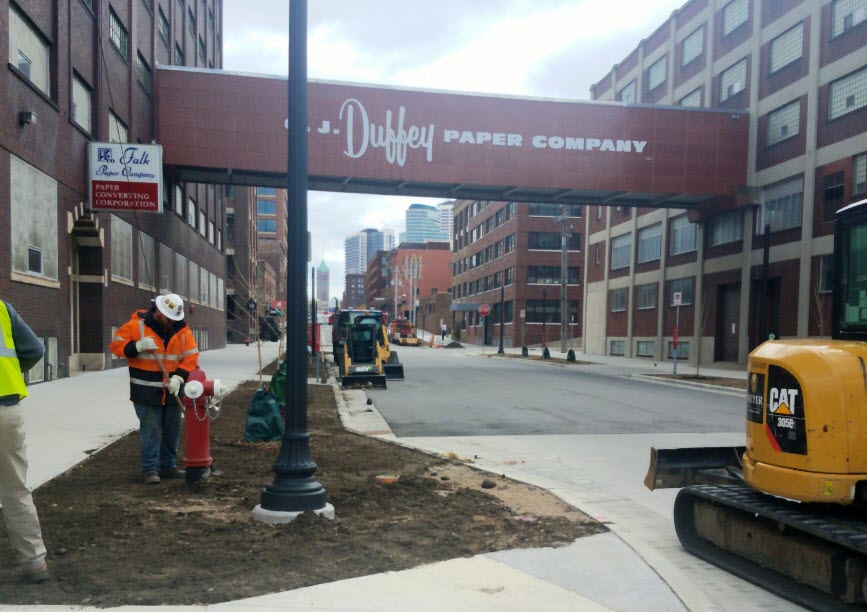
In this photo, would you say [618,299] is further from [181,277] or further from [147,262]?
[147,262]

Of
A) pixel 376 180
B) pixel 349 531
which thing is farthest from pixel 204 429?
pixel 376 180

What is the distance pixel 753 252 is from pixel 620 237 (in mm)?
14535

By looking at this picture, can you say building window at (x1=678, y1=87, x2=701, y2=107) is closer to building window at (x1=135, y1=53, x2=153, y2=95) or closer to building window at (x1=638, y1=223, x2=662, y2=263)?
building window at (x1=638, y1=223, x2=662, y2=263)

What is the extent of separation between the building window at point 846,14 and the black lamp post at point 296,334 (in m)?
25.6

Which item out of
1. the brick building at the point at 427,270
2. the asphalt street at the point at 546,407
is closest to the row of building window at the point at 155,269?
the asphalt street at the point at 546,407

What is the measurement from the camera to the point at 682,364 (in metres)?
33.8

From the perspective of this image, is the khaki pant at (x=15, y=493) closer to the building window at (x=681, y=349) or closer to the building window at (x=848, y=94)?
the building window at (x=848, y=94)

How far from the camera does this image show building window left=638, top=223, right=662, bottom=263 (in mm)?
38938

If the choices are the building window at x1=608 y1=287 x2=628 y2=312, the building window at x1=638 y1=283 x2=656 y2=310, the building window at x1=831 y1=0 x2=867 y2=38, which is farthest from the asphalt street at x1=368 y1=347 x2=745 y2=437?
the building window at x1=608 y1=287 x2=628 y2=312

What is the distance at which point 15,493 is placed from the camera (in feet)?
13.7

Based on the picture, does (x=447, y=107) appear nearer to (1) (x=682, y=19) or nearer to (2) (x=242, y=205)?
(1) (x=682, y=19)

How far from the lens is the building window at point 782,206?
27.4 m

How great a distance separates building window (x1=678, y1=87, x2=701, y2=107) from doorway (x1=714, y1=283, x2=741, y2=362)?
9.63m

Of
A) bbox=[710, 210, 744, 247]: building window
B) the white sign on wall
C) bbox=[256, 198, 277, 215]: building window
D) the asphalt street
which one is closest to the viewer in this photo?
the asphalt street
